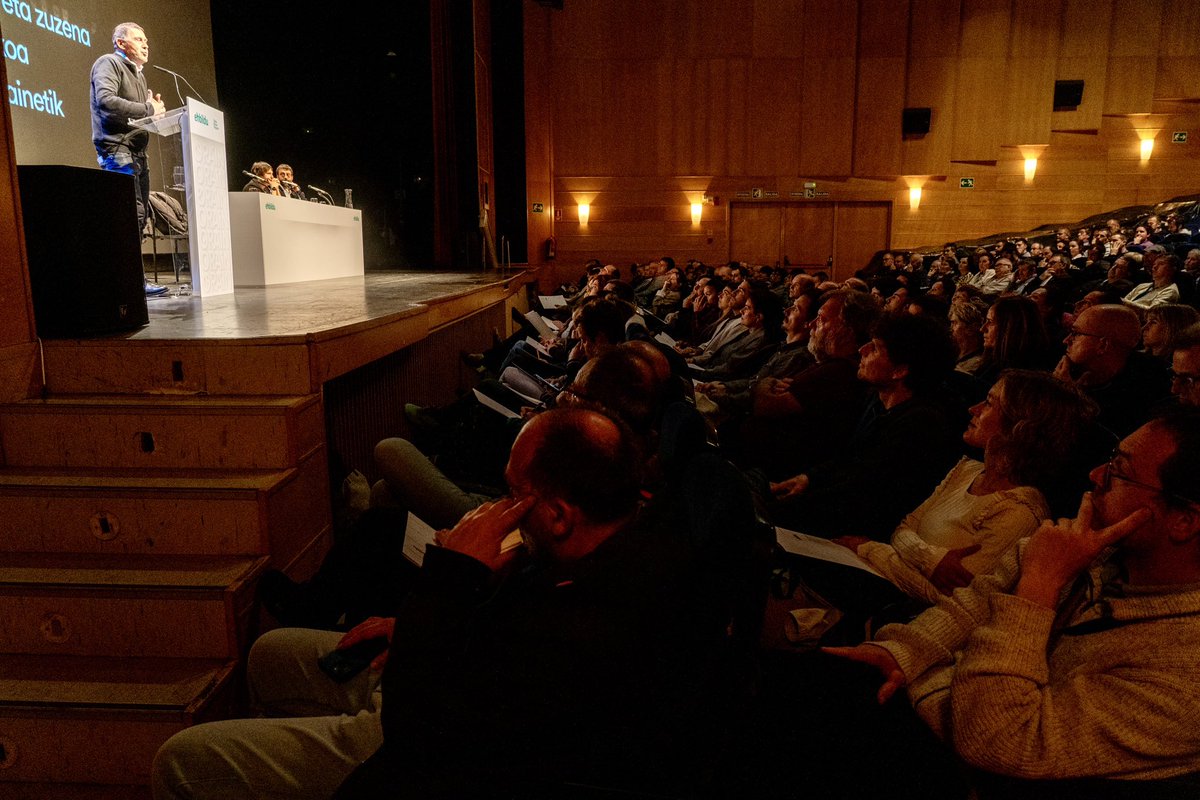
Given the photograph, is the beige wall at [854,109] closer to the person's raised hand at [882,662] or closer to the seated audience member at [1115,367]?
the seated audience member at [1115,367]

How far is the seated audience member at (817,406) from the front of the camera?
2898mm

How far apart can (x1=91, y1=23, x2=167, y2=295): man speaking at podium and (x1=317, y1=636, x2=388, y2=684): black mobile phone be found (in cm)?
322

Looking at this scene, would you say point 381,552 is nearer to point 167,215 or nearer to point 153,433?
point 153,433

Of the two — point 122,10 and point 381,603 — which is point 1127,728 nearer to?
point 381,603

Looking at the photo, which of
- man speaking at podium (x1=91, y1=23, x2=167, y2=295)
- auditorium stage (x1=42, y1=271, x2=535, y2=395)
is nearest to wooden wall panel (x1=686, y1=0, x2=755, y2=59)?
man speaking at podium (x1=91, y1=23, x2=167, y2=295)

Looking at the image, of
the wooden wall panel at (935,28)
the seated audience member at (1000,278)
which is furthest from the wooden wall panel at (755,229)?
the seated audience member at (1000,278)

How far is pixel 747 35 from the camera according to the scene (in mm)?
13391

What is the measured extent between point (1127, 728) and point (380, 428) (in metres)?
3.06

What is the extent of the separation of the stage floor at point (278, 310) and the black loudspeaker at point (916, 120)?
11.1 metres

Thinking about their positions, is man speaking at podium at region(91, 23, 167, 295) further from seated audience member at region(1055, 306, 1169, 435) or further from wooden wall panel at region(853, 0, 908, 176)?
wooden wall panel at region(853, 0, 908, 176)

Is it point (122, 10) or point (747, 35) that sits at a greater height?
point (747, 35)

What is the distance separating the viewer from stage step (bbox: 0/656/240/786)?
1733mm

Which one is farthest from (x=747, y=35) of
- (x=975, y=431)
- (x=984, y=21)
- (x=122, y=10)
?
(x=975, y=431)

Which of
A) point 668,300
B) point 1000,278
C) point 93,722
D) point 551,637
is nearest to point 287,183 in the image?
point 668,300
